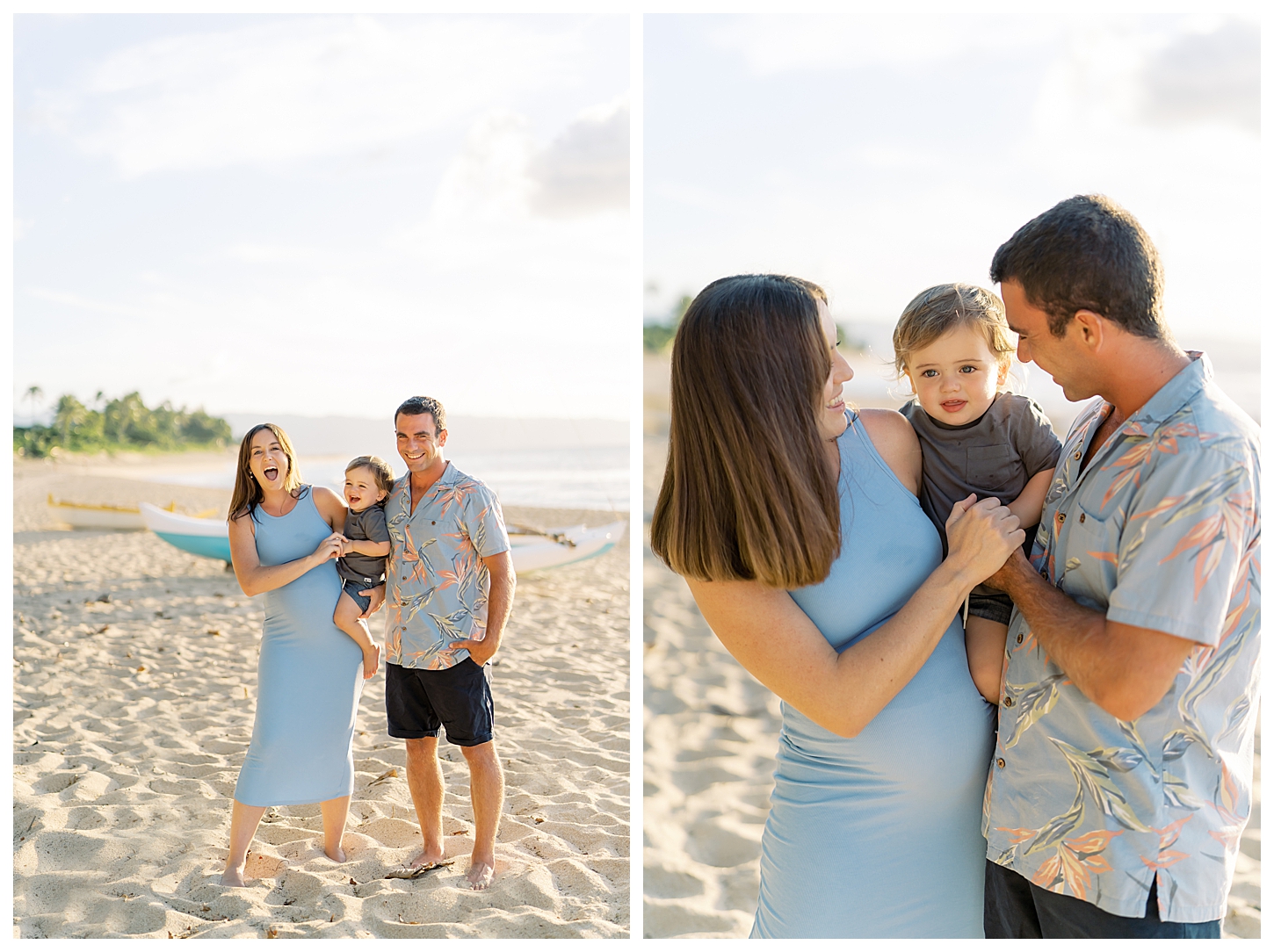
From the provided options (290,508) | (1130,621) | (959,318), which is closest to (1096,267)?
(959,318)

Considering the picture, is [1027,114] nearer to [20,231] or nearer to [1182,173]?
[1182,173]

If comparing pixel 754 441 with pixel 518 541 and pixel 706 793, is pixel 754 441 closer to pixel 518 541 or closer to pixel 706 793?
pixel 706 793

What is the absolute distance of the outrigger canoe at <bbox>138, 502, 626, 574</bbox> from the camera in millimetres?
9859

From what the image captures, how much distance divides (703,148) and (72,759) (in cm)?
3064

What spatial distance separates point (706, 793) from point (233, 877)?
6.81 ft

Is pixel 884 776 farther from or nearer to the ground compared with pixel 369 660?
farther from the ground

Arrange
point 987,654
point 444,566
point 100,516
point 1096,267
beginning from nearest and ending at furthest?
point 1096,267 < point 987,654 < point 444,566 < point 100,516

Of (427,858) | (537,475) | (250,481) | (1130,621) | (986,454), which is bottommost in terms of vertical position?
(427,858)

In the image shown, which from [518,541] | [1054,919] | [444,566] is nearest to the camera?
[1054,919]

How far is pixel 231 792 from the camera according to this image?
13.7 ft

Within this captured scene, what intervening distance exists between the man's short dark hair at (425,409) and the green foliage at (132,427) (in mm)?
34674

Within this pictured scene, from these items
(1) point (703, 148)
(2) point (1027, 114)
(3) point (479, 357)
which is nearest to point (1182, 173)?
(2) point (1027, 114)

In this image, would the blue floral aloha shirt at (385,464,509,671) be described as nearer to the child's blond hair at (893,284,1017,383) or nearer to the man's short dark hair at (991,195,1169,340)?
the child's blond hair at (893,284,1017,383)

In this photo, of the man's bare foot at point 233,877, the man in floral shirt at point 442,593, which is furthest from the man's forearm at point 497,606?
the man's bare foot at point 233,877
